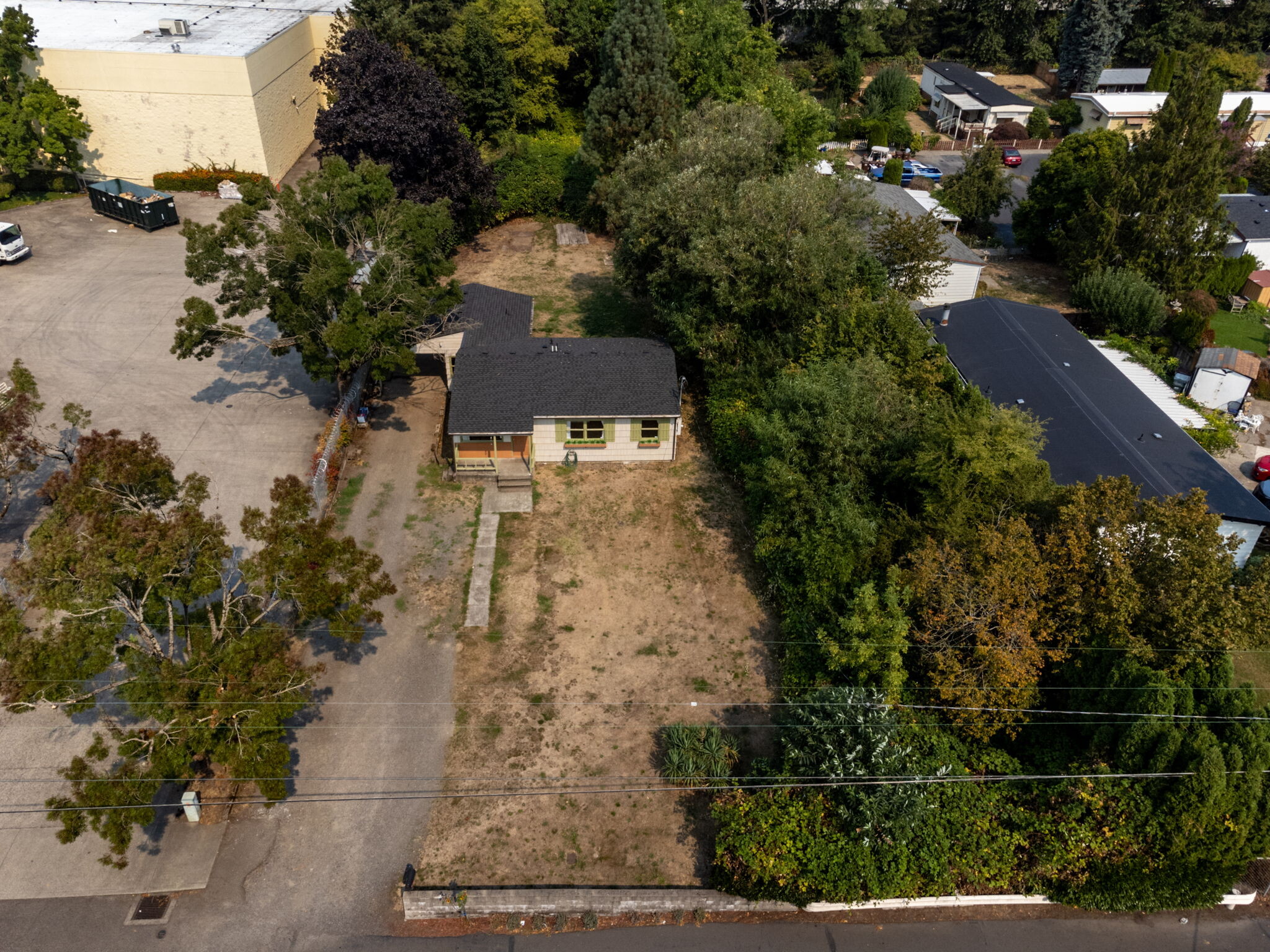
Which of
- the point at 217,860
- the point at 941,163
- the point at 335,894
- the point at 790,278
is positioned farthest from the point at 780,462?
the point at 941,163

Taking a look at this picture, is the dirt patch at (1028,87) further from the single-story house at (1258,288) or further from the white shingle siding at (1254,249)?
the single-story house at (1258,288)

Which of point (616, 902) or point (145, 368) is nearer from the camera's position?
point (616, 902)

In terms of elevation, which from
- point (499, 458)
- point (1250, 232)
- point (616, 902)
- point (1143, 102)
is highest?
point (1143, 102)

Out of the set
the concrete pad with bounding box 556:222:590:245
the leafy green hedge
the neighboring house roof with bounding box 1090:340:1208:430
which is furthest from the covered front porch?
the leafy green hedge

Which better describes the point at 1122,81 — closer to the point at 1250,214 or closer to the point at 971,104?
the point at 971,104

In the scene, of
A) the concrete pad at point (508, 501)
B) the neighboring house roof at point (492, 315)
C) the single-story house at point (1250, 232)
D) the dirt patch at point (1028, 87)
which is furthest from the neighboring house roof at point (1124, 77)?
the concrete pad at point (508, 501)

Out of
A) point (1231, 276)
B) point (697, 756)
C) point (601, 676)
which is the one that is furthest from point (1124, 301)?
point (697, 756)

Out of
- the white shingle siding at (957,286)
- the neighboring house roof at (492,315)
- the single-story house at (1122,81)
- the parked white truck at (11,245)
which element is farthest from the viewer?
the single-story house at (1122,81)
